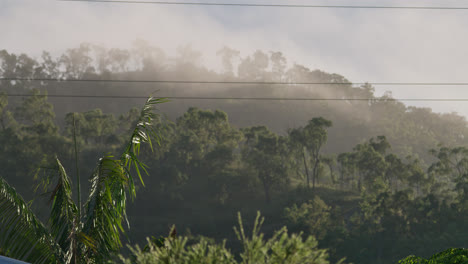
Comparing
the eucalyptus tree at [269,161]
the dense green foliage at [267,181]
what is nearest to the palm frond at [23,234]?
the dense green foliage at [267,181]

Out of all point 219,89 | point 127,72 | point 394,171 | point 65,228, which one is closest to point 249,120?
point 219,89

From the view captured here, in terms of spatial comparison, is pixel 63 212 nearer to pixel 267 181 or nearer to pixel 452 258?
pixel 452 258

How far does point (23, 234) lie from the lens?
19.9ft

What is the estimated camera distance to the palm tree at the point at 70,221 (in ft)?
19.7

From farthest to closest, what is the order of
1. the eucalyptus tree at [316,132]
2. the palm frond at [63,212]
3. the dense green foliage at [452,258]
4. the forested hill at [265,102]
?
the forested hill at [265,102] < the eucalyptus tree at [316,132] < the palm frond at [63,212] < the dense green foliage at [452,258]

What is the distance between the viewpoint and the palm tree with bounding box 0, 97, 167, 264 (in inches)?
237

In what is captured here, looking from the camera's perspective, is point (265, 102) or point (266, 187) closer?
point (266, 187)

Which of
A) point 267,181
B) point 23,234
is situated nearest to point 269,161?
point 267,181

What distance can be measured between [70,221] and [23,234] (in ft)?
1.93

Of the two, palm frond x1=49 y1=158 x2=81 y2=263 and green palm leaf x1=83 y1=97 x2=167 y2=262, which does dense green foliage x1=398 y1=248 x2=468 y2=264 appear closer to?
green palm leaf x1=83 y1=97 x2=167 y2=262

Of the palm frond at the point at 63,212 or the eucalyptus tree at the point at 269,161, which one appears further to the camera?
the eucalyptus tree at the point at 269,161

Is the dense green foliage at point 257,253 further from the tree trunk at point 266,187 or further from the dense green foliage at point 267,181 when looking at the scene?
the tree trunk at point 266,187

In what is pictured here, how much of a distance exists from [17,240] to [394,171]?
34.9 meters

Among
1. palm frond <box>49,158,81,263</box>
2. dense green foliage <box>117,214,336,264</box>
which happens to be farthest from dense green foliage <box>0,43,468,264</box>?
dense green foliage <box>117,214,336,264</box>
